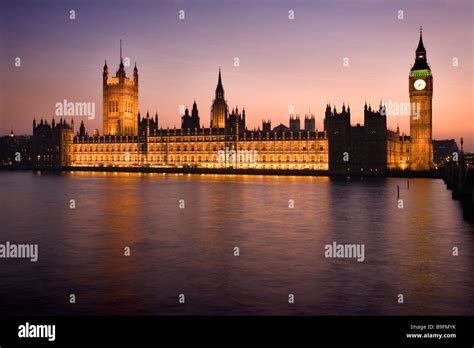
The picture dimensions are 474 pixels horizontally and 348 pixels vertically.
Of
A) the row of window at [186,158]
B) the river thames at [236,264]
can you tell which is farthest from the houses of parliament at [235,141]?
the river thames at [236,264]

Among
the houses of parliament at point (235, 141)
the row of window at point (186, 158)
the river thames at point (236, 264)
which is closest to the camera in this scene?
the river thames at point (236, 264)

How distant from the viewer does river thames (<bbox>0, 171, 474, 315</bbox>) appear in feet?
43.6

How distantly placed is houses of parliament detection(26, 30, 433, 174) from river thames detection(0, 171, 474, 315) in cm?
8018

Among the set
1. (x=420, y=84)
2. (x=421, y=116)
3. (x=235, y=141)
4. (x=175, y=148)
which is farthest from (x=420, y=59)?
(x=175, y=148)

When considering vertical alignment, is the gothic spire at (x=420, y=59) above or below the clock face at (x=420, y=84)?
above

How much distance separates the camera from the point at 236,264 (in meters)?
18.3

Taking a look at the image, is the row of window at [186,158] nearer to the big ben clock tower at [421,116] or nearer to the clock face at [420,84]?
the big ben clock tower at [421,116]

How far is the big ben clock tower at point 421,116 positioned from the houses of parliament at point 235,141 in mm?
217

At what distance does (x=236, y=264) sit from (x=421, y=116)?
106 metres

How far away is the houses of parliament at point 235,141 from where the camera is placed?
114 metres

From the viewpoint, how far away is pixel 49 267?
17.8 m

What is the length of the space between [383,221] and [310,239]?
8.88 m

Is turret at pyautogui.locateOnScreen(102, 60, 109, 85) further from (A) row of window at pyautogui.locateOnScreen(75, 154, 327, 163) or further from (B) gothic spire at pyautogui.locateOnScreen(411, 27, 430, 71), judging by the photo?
(B) gothic spire at pyautogui.locateOnScreen(411, 27, 430, 71)

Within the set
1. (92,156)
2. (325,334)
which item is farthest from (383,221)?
(92,156)
